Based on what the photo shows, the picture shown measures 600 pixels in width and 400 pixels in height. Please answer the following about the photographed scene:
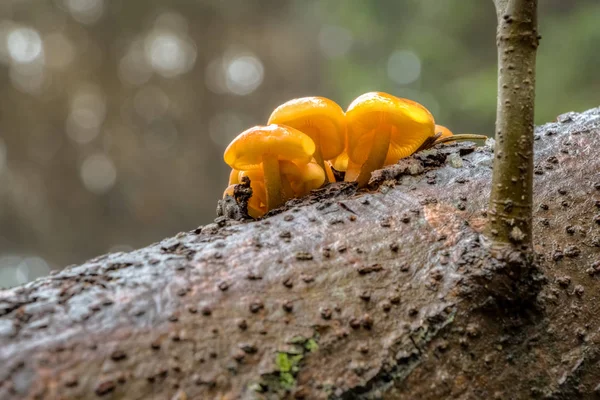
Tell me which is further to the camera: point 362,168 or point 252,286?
point 362,168

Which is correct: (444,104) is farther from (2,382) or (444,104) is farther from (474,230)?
(2,382)

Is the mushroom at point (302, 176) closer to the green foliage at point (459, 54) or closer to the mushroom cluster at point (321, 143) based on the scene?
the mushroom cluster at point (321, 143)

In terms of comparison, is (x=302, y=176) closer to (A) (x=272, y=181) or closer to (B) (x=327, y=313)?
(A) (x=272, y=181)

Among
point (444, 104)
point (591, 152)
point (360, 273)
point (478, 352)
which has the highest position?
point (444, 104)

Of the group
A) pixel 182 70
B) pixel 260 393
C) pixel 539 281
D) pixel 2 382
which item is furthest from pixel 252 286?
pixel 182 70

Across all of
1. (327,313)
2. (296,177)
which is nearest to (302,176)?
(296,177)

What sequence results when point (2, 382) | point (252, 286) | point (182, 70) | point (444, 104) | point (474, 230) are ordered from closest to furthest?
point (2, 382) → point (252, 286) → point (474, 230) → point (444, 104) → point (182, 70)

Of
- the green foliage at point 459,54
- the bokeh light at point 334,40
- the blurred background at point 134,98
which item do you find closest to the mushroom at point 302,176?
the green foliage at point 459,54
